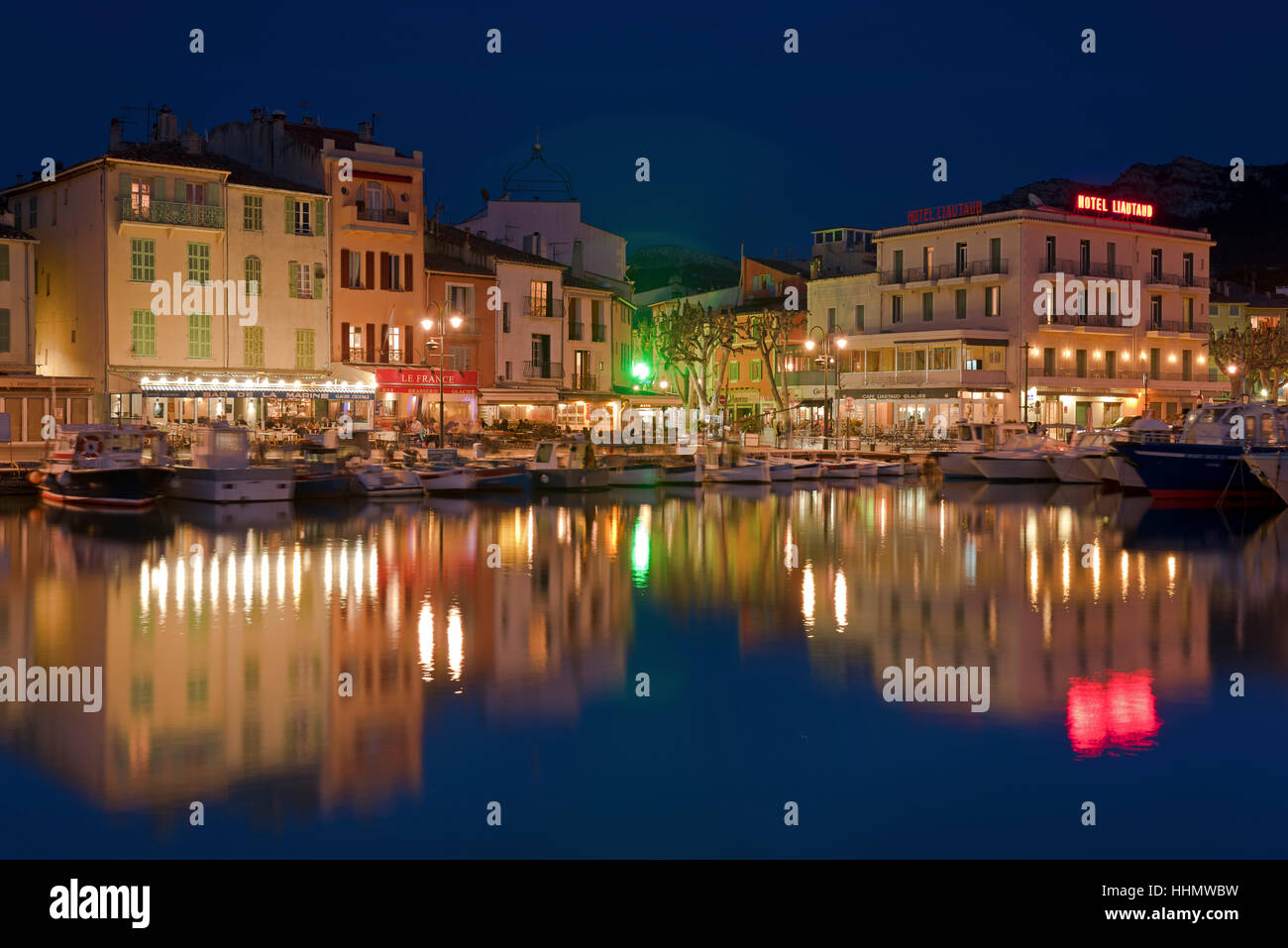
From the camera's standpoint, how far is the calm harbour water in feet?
29.9

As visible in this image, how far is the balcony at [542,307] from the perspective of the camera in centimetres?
5869

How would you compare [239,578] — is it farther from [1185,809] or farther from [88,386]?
[88,386]

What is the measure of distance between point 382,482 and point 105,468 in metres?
7.56

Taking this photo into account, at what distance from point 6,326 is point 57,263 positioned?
366cm

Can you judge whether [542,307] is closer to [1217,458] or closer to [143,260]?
[143,260]

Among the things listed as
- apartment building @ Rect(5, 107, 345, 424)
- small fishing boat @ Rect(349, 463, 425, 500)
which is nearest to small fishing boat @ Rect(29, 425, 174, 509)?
small fishing boat @ Rect(349, 463, 425, 500)

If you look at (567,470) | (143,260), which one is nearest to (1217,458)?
(567,470)

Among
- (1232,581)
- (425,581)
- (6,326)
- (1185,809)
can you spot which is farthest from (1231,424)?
(6,326)

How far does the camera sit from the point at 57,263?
A: 152 feet

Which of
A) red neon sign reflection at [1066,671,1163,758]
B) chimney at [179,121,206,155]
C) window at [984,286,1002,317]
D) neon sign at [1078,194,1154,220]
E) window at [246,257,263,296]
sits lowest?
red neon sign reflection at [1066,671,1163,758]

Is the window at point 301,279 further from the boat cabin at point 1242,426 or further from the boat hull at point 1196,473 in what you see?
the boat cabin at point 1242,426

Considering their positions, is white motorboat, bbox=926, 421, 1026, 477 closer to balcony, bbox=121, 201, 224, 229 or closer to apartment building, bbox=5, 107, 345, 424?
apartment building, bbox=5, 107, 345, 424

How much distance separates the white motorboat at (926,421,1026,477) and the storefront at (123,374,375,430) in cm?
2328

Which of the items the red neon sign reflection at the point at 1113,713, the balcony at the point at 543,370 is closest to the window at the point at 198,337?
the balcony at the point at 543,370
